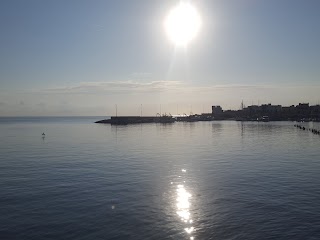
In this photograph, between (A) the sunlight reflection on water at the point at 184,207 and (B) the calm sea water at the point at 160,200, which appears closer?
(B) the calm sea water at the point at 160,200

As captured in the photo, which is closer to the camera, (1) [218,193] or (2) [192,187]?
(1) [218,193]

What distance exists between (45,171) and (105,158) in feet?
45.5

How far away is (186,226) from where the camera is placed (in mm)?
21078

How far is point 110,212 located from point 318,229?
45.1 ft

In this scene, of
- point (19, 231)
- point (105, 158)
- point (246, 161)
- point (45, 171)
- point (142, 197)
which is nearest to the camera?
point (19, 231)

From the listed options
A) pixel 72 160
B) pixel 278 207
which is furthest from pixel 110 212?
pixel 72 160

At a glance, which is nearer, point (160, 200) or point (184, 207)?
point (184, 207)

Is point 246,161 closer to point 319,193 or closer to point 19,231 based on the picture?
point 319,193

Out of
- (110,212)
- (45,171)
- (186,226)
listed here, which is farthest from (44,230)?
(45,171)

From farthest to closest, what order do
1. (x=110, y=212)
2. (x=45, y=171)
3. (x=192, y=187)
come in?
1. (x=45, y=171)
2. (x=192, y=187)
3. (x=110, y=212)

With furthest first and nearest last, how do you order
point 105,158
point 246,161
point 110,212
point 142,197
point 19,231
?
point 105,158 < point 246,161 < point 142,197 < point 110,212 < point 19,231

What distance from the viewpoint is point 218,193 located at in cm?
2944

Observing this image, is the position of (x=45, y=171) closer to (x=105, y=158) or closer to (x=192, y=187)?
(x=105, y=158)

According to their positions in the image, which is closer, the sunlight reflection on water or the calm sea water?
the calm sea water
